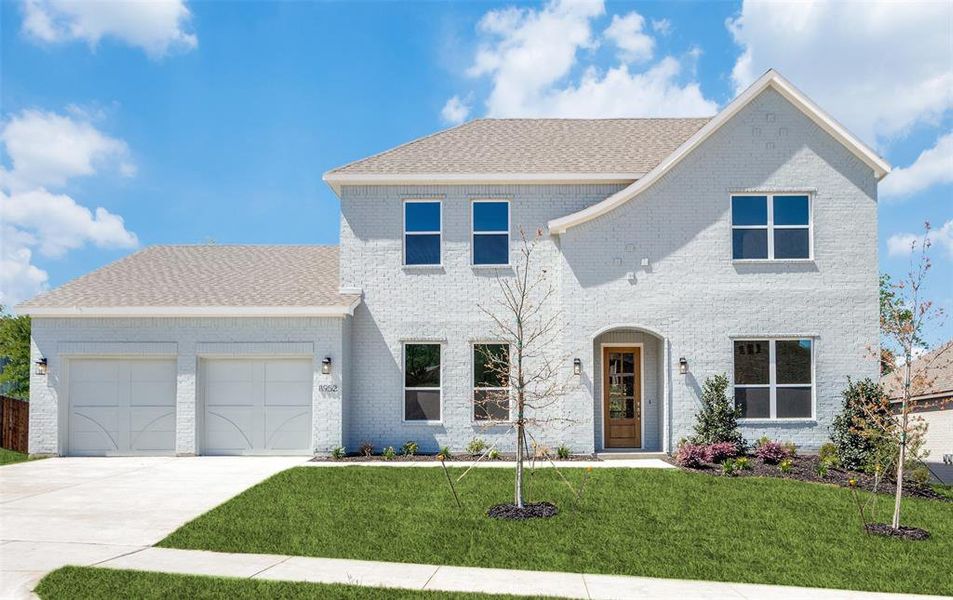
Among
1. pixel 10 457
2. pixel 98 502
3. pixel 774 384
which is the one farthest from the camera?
pixel 10 457

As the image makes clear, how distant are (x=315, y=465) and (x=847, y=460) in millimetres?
11309

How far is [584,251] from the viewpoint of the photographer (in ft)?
55.7

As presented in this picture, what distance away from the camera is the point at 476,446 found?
17.0m

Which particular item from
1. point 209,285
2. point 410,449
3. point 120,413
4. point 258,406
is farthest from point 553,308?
point 120,413

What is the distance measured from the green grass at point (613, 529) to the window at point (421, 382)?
13.3 ft

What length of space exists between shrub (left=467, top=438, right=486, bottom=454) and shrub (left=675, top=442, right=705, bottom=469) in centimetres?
456

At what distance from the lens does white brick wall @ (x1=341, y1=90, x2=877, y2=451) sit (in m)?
16.7

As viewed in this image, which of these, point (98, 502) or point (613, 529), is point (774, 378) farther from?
point (98, 502)

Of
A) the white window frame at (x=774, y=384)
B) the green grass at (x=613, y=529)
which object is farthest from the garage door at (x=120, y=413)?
the white window frame at (x=774, y=384)

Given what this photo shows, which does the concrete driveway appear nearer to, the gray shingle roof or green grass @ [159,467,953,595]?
green grass @ [159,467,953,595]

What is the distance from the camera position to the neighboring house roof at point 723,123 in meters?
16.7

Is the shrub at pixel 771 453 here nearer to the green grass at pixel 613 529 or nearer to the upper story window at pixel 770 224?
the green grass at pixel 613 529

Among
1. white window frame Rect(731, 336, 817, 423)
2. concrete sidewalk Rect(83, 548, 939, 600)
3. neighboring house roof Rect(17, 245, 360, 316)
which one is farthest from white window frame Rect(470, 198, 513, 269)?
concrete sidewalk Rect(83, 548, 939, 600)

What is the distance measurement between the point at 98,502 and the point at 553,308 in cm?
1036
